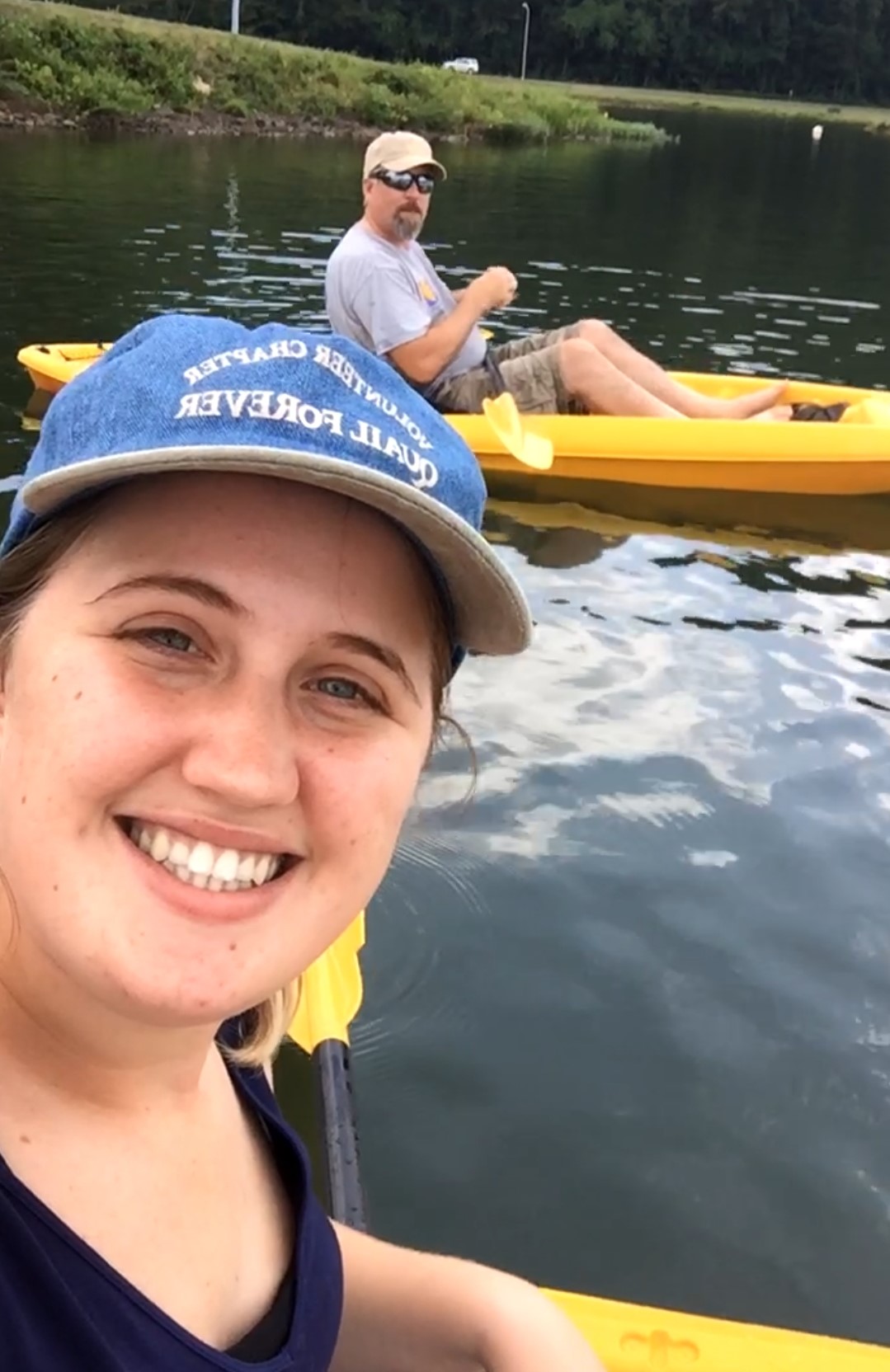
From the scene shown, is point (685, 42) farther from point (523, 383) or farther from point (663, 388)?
point (523, 383)

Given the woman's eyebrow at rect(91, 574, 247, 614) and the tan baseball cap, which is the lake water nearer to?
the tan baseball cap

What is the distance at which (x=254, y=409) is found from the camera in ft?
3.73

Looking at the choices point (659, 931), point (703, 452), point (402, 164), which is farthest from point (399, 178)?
point (659, 931)

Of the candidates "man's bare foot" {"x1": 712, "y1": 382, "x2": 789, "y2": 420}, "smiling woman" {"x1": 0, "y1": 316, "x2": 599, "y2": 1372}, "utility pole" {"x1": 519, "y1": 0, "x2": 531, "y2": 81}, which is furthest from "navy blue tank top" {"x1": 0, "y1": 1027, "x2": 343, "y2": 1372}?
"utility pole" {"x1": 519, "y1": 0, "x2": 531, "y2": 81}

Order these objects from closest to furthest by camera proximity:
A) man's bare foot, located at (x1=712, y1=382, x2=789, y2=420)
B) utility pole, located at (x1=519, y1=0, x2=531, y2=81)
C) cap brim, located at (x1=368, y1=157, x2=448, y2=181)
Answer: cap brim, located at (x1=368, y1=157, x2=448, y2=181)
man's bare foot, located at (x1=712, y1=382, x2=789, y2=420)
utility pole, located at (x1=519, y1=0, x2=531, y2=81)

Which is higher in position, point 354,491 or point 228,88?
point 228,88

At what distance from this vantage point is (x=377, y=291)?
6.32 meters

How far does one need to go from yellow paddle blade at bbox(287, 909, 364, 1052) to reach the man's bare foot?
16.2ft

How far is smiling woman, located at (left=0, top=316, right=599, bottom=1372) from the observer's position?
3.65ft

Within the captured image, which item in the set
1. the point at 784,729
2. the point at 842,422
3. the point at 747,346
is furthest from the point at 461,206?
the point at 784,729

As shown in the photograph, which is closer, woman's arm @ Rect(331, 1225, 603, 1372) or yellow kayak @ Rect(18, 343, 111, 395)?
woman's arm @ Rect(331, 1225, 603, 1372)

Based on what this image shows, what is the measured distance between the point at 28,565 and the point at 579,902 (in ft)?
8.72

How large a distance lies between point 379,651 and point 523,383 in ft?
19.9

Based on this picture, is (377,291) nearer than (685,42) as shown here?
Yes
